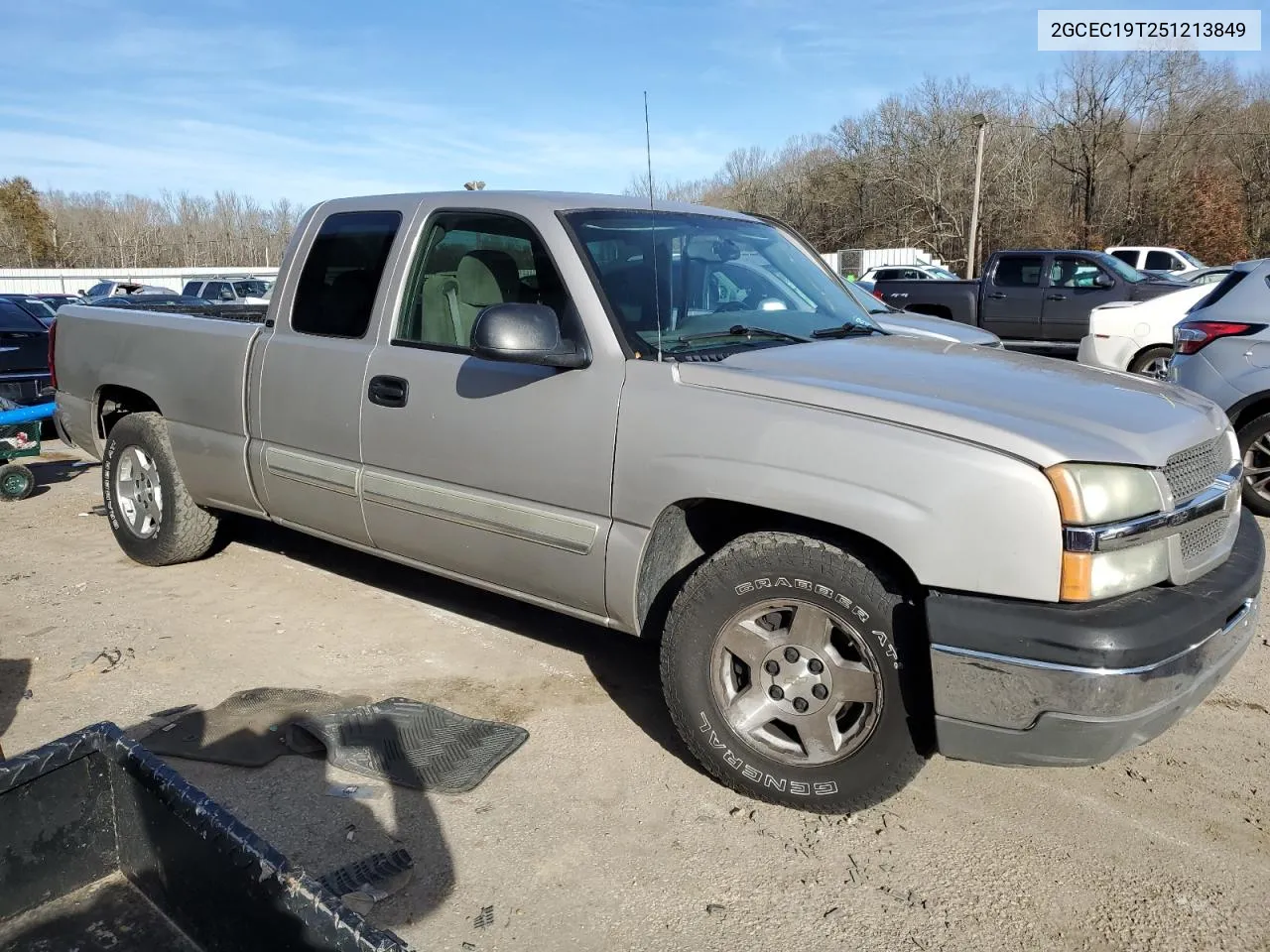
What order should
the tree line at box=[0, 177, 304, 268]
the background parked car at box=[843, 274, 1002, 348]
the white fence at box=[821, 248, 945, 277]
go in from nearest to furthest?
the background parked car at box=[843, 274, 1002, 348], the white fence at box=[821, 248, 945, 277], the tree line at box=[0, 177, 304, 268]

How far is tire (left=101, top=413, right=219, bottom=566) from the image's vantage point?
531cm

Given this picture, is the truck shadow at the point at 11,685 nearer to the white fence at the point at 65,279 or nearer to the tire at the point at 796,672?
the tire at the point at 796,672

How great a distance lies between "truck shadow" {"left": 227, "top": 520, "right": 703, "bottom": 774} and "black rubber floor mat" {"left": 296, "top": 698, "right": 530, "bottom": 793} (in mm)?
537

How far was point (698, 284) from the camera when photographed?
12.7 ft

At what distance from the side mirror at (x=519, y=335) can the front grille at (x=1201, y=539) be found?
6.46 ft

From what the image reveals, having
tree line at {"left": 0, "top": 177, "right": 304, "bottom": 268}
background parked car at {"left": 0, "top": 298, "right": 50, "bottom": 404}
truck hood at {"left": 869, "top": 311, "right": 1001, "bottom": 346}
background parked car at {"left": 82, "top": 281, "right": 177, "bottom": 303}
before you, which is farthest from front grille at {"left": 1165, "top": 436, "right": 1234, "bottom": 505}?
tree line at {"left": 0, "top": 177, "right": 304, "bottom": 268}

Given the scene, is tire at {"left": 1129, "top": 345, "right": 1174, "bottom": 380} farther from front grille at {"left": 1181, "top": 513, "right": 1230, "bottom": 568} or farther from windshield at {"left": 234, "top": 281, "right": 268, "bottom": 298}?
windshield at {"left": 234, "top": 281, "right": 268, "bottom": 298}

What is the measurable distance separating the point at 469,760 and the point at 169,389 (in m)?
2.80

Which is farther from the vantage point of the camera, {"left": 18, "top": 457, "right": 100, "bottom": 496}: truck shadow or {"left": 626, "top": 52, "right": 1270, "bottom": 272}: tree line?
{"left": 626, "top": 52, "right": 1270, "bottom": 272}: tree line

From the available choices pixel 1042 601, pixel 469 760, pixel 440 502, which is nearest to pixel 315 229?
pixel 440 502

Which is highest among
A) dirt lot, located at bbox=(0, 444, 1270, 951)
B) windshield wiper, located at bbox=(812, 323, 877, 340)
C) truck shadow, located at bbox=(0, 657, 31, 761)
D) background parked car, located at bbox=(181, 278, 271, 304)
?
windshield wiper, located at bbox=(812, 323, 877, 340)

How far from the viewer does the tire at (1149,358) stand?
10.6m

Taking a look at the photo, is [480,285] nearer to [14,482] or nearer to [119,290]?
[14,482]

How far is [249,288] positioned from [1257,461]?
2481 cm
